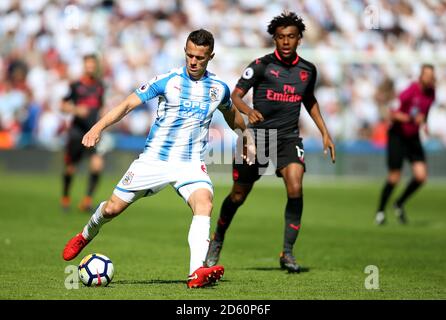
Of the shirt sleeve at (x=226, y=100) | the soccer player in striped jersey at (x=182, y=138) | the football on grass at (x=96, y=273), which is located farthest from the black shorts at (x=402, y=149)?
the football on grass at (x=96, y=273)

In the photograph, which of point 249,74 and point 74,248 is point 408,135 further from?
point 74,248

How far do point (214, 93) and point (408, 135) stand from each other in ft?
29.0

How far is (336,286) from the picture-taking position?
8688 millimetres

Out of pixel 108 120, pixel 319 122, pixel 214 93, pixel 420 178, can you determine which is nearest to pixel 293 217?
pixel 319 122

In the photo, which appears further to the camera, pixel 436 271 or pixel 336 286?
pixel 436 271

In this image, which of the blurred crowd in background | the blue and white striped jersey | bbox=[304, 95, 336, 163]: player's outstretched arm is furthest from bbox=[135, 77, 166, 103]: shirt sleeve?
the blurred crowd in background

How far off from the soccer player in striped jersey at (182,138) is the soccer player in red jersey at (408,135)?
8.33m

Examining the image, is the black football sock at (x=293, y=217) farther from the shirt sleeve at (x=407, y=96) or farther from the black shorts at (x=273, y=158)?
the shirt sleeve at (x=407, y=96)

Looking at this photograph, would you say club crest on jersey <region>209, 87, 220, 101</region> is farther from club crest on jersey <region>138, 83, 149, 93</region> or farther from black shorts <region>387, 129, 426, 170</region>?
black shorts <region>387, 129, 426, 170</region>

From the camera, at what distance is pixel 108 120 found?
816cm

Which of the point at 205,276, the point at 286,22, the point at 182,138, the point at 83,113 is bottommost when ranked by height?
the point at 205,276

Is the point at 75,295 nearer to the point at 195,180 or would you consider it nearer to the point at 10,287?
the point at 10,287
